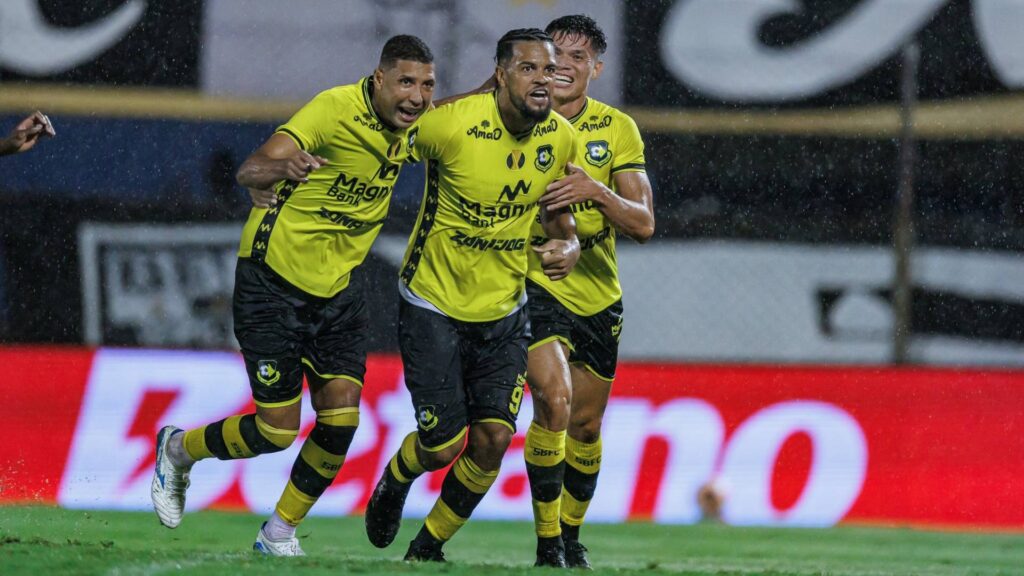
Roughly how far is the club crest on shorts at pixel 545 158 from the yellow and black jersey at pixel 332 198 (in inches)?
24.0

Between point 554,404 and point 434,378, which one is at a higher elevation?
point 434,378

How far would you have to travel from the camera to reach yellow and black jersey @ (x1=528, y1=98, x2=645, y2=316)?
698 centimetres

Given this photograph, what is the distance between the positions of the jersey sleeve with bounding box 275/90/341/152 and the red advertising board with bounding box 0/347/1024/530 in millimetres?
3653

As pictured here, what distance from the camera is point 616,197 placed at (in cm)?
654

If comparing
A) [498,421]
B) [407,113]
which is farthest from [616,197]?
[498,421]

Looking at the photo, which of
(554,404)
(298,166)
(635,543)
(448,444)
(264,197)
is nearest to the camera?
(298,166)

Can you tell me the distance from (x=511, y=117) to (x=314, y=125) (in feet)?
2.74

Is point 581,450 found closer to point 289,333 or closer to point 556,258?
point 556,258

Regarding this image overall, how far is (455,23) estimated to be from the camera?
467 inches

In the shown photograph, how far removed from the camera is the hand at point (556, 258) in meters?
6.20

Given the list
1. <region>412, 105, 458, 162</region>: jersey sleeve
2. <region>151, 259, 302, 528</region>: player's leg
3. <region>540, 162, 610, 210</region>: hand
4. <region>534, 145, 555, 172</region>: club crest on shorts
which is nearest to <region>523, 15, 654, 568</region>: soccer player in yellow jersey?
A: <region>540, 162, 610, 210</region>: hand

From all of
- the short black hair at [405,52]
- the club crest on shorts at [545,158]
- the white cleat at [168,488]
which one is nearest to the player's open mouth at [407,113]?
the short black hair at [405,52]

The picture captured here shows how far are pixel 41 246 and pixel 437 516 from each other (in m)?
5.82

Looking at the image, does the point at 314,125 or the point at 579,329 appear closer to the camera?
the point at 314,125
